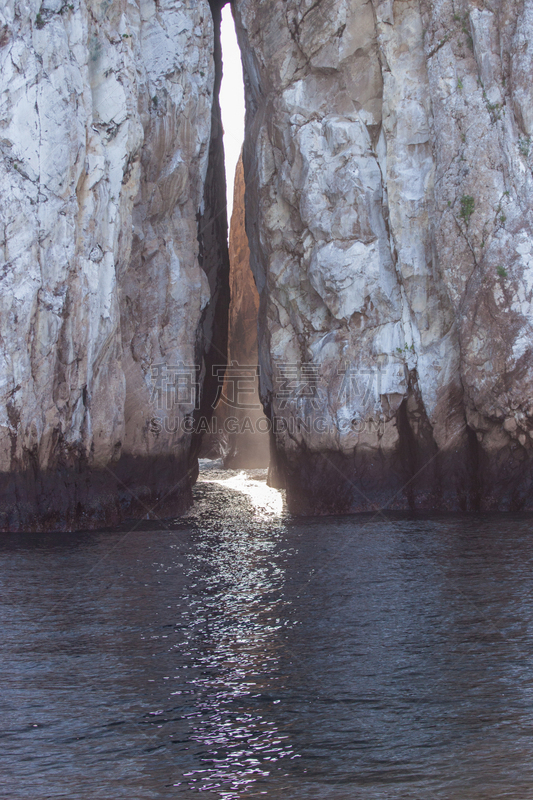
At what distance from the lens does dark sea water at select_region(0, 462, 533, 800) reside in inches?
214

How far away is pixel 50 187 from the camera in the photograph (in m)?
17.5

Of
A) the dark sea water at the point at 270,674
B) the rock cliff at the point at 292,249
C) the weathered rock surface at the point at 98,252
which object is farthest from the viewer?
the rock cliff at the point at 292,249

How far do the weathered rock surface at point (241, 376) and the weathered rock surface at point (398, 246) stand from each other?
62.6ft

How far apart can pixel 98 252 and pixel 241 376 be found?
2666 centimetres

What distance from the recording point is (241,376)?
4506 cm

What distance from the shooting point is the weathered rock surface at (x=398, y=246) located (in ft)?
63.2

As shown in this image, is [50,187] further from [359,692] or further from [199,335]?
[359,692]

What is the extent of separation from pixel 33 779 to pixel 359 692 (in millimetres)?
3076

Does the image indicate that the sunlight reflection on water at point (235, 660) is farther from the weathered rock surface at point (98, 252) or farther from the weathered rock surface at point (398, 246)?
the weathered rock surface at point (398, 246)

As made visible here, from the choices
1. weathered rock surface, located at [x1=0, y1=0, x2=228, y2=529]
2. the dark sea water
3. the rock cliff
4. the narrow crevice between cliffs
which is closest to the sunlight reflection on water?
the dark sea water

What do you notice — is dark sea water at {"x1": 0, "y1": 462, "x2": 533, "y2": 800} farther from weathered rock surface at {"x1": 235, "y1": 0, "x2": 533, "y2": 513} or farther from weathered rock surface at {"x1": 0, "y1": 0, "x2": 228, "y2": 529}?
weathered rock surface at {"x1": 235, "y1": 0, "x2": 533, "y2": 513}

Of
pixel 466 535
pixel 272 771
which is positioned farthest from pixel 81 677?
pixel 466 535

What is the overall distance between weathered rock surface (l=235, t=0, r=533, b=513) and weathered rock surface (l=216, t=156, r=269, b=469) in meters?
19.1

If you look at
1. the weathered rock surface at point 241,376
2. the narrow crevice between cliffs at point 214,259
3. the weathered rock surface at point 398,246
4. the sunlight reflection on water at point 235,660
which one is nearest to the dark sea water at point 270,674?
the sunlight reflection on water at point 235,660
